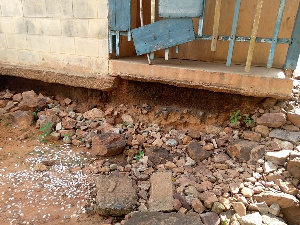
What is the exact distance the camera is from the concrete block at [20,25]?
3851 millimetres

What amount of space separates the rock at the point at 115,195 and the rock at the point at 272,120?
172 centimetres

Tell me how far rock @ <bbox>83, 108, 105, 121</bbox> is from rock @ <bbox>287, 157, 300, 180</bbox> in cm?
255

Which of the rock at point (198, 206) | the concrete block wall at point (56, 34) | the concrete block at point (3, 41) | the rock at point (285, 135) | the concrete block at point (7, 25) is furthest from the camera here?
the concrete block at point (3, 41)

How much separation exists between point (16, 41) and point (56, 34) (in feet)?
2.90

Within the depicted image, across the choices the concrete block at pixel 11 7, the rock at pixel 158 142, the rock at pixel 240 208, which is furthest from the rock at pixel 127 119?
the concrete block at pixel 11 7

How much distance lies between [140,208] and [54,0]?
123 inches

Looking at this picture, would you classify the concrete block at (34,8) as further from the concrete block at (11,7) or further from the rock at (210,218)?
the rock at (210,218)

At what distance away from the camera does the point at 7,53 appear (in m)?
4.17

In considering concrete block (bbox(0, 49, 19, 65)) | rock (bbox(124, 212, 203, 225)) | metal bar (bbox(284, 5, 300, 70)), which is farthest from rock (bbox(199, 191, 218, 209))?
concrete block (bbox(0, 49, 19, 65))

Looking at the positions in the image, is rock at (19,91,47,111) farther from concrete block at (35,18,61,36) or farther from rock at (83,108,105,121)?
concrete block at (35,18,61,36)

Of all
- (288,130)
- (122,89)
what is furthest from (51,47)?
(288,130)

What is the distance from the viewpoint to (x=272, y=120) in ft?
9.41

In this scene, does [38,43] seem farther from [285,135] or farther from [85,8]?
[285,135]

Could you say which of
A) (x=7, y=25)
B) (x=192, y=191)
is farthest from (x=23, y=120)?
(x=192, y=191)
